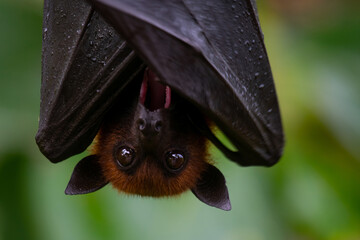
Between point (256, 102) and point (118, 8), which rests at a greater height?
point (118, 8)

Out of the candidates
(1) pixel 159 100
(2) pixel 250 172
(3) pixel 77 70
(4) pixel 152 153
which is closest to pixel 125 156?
(4) pixel 152 153

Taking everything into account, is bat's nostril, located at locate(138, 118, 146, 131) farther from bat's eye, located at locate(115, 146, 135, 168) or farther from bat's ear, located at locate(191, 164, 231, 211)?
bat's ear, located at locate(191, 164, 231, 211)

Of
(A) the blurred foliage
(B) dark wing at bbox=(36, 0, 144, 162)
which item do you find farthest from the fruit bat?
(A) the blurred foliage

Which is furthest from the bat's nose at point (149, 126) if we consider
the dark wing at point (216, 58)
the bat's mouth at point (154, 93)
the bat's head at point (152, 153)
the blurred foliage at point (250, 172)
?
the blurred foliage at point (250, 172)

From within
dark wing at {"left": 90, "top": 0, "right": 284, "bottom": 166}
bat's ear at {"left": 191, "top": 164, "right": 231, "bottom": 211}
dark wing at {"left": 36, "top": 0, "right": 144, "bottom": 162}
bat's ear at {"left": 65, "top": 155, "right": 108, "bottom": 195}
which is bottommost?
bat's ear at {"left": 65, "top": 155, "right": 108, "bottom": 195}

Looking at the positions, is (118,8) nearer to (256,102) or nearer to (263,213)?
(256,102)

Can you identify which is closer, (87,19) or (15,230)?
(87,19)

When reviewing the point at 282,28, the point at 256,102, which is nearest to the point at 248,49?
the point at 256,102
